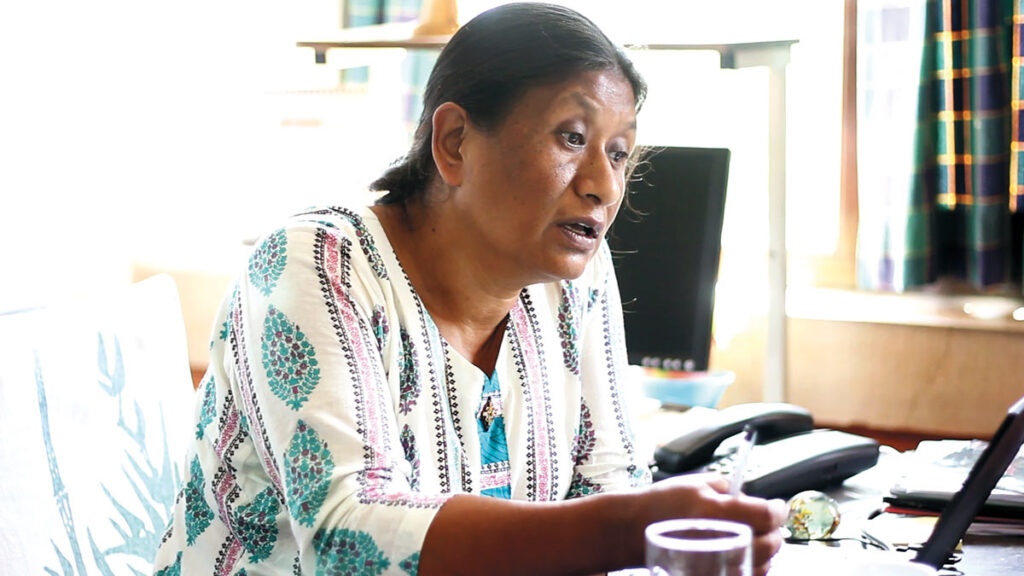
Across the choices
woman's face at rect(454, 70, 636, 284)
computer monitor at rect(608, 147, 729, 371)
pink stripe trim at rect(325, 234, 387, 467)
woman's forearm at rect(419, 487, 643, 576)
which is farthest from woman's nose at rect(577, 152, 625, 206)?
computer monitor at rect(608, 147, 729, 371)

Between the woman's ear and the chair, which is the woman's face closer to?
the woman's ear

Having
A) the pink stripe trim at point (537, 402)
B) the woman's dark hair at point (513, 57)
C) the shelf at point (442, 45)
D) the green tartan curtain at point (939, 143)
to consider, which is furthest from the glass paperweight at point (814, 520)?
the green tartan curtain at point (939, 143)

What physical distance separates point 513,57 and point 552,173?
12 centimetres

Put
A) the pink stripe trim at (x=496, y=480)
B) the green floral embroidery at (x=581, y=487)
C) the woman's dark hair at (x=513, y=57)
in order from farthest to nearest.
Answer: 1. the green floral embroidery at (x=581, y=487)
2. the pink stripe trim at (x=496, y=480)
3. the woman's dark hair at (x=513, y=57)

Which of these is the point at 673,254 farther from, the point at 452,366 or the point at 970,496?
the point at 970,496

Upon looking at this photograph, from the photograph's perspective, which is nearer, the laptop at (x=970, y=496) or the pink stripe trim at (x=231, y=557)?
the laptop at (x=970, y=496)

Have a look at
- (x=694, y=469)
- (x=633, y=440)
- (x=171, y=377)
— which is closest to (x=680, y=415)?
(x=694, y=469)

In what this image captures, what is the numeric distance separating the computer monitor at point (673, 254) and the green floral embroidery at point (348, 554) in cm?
106

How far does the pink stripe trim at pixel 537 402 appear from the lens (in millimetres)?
1326

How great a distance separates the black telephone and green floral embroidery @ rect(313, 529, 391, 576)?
623mm

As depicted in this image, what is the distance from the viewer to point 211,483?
1185mm

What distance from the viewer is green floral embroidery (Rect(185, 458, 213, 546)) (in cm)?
121

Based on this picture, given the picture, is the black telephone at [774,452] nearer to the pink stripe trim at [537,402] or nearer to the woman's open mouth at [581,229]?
the pink stripe trim at [537,402]

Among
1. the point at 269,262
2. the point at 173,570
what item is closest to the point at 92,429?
the point at 173,570
